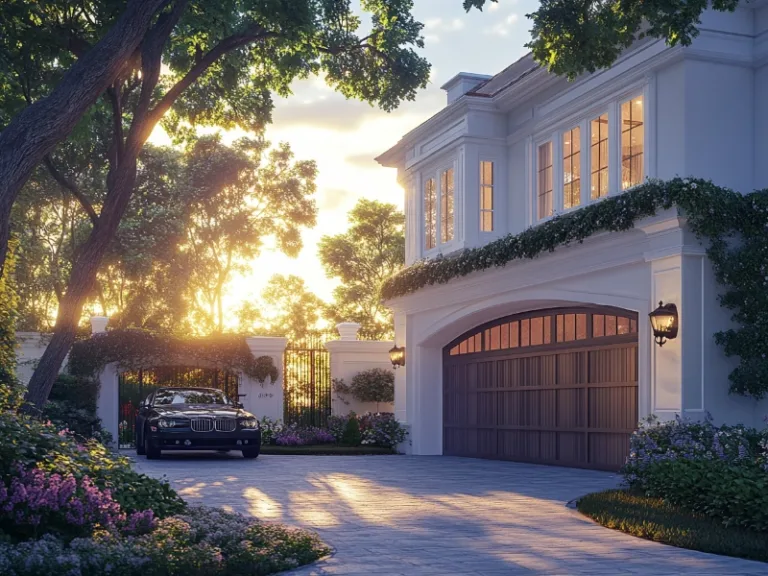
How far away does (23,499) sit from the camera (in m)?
7.54

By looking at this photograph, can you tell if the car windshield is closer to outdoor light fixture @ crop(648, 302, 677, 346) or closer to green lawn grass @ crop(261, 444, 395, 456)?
green lawn grass @ crop(261, 444, 395, 456)

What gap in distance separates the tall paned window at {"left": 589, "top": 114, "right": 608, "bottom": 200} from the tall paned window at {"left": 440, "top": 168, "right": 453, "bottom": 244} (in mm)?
4215

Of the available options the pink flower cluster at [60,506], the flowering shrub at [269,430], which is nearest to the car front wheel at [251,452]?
the flowering shrub at [269,430]

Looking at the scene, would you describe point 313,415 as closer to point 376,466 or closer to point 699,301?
point 376,466

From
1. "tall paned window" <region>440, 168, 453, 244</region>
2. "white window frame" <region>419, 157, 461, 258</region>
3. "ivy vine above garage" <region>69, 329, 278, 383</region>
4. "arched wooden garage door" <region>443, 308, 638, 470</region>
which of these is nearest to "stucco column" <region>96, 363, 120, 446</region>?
"ivy vine above garage" <region>69, 329, 278, 383</region>

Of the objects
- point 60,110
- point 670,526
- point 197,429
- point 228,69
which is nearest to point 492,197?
point 228,69

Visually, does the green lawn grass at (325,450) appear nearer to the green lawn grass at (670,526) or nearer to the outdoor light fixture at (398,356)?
the outdoor light fixture at (398,356)

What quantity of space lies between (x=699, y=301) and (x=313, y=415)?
13708 millimetres

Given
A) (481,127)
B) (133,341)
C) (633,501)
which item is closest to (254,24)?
(481,127)

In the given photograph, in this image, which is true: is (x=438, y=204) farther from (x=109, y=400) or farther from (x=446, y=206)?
(x=109, y=400)

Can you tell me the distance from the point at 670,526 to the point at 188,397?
13448mm

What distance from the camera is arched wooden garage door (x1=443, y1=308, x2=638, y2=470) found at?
16234 millimetres

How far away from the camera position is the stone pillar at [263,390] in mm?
25203

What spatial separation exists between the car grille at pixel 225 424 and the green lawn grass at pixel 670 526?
9.49 metres
